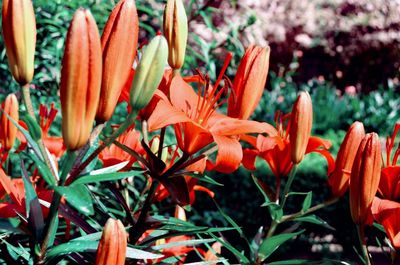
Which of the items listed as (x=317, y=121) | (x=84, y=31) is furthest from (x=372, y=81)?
(x=84, y=31)

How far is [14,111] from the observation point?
0.98 metres

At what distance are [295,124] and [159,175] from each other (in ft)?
0.85

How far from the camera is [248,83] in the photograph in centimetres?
83

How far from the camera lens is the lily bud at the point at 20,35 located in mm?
655

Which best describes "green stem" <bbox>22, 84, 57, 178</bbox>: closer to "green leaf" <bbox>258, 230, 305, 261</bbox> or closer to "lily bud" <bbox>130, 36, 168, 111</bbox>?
"lily bud" <bbox>130, 36, 168, 111</bbox>

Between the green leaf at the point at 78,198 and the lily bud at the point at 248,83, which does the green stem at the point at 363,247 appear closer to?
the lily bud at the point at 248,83

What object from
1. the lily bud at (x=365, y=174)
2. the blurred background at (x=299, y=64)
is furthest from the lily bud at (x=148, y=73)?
the blurred background at (x=299, y=64)

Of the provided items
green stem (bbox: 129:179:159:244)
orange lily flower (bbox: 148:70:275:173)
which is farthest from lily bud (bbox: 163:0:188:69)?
green stem (bbox: 129:179:159:244)

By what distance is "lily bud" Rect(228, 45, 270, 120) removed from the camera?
0.82 metres

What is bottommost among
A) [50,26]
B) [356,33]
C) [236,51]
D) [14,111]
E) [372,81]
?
[372,81]

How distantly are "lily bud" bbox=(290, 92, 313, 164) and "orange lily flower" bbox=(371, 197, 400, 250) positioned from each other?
0.15 m

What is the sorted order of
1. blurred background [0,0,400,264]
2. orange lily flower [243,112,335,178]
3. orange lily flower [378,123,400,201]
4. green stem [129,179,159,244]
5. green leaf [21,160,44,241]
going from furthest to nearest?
1. blurred background [0,0,400,264]
2. orange lily flower [243,112,335,178]
3. orange lily flower [378,123,400,201]
4. green stem [129,179,159,244]
5. green leaf [21,160,44,241]

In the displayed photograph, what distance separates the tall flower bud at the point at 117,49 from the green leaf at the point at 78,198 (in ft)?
0.33

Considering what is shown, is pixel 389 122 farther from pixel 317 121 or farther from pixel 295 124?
pixel 295 124
